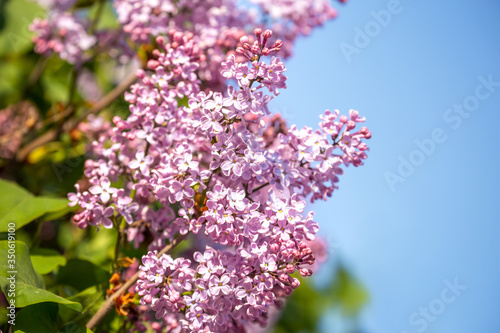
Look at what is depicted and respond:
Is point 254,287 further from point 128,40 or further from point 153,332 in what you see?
point 128,40

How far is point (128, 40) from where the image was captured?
2432mm

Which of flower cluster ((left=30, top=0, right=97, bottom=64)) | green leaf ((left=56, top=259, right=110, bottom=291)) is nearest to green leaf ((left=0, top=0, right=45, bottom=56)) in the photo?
flower cluster ((left=30, top=0, right=97, bottom=64))

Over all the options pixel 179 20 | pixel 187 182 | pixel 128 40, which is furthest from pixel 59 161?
pixel 187 182

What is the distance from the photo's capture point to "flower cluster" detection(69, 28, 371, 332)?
1.28 metres

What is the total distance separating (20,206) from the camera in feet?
5.64

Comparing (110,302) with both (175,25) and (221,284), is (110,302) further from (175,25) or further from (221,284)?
(175,25)

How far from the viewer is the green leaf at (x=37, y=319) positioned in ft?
4.31

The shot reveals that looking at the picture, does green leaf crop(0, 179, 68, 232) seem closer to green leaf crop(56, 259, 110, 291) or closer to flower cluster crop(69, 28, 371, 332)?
green leaf crop(56, 259, 110, 291)

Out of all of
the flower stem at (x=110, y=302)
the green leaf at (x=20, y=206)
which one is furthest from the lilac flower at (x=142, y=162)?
the green leaf at (x=20, y=206)

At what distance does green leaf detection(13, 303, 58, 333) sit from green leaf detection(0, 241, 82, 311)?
7cm

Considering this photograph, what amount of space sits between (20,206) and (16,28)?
52.8 inches

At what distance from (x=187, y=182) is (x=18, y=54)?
6.40 feet

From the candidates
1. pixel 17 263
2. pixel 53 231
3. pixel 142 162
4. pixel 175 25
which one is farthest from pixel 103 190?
pixel 53 231

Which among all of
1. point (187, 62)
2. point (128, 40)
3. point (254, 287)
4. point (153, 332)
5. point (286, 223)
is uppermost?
point (128, 40)
